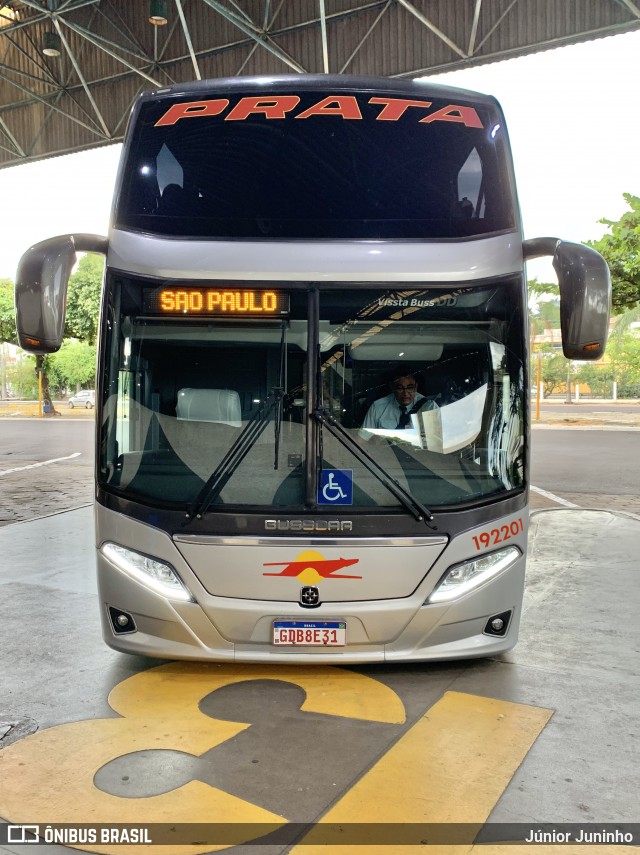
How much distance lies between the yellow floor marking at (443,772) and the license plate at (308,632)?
0.62 metres

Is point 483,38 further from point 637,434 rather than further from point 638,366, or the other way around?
point 638,366

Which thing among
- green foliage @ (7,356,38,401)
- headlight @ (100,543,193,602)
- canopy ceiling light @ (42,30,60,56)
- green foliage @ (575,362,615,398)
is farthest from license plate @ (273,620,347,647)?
green foliage @ (7,356,38,401)

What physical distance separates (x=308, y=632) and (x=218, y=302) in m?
1.87

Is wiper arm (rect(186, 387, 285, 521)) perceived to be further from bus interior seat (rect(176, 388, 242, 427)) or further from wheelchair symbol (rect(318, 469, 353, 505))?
wheelchair symbol (rect(318, 469, 353, 505))

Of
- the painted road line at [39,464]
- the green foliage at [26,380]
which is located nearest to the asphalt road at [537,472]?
the painted road line at [39,464]

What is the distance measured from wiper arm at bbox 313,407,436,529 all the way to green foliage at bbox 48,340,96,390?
53.3 meters

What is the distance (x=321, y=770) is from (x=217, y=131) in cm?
360

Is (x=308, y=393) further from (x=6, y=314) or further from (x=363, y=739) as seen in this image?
(x=6, y=314)

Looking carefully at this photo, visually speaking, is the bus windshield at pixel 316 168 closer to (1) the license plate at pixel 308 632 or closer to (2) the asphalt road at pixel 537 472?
(1) the license plate at pixel 308 632

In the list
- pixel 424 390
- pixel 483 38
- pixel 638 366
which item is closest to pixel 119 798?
pixel 424 390

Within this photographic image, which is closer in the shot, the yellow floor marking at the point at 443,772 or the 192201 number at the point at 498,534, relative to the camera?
the yellow floor marking at the point at 443,772

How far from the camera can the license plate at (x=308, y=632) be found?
415 cm

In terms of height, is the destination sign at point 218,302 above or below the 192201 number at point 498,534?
above

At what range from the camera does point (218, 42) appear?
1343 centimetres
